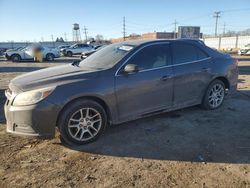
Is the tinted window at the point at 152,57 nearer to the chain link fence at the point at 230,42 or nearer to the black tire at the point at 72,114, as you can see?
the black tire at the point at 72,114

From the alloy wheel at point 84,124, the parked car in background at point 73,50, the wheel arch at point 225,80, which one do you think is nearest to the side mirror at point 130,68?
the alloy wheel at point 84,124

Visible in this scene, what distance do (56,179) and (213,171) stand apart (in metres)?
2.07

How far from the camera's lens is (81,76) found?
4156 millimetres

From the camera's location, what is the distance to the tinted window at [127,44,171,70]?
4.63m

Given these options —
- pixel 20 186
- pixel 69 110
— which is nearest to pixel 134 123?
pixel 69 110

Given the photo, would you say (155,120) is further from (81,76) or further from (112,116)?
(81,76)

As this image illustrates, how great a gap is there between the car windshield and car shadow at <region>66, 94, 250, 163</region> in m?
1.25

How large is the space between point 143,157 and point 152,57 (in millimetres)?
1992

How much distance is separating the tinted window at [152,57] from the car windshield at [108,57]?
23cm

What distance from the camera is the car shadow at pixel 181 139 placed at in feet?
12.4

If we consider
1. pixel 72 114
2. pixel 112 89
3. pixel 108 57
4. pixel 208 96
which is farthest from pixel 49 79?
pixel 208 96

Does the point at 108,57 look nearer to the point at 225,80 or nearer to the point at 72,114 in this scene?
the point at 72,114

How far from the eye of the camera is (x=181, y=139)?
4.31m

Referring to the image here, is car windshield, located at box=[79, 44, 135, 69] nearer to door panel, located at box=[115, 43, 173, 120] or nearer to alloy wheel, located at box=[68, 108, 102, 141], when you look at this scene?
door panel, located at box=[115, 43, 173, 120]
